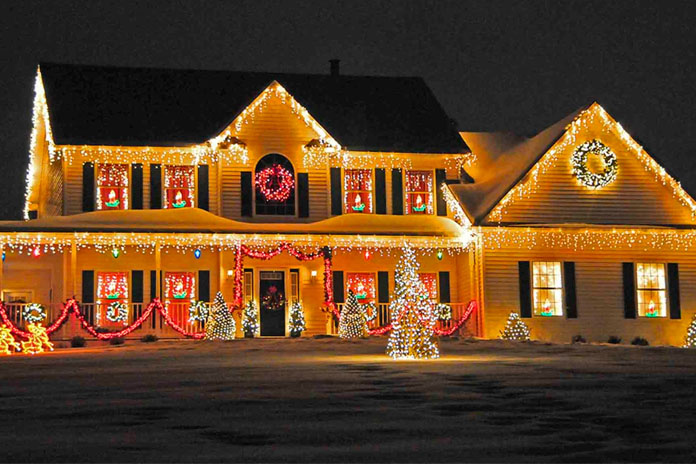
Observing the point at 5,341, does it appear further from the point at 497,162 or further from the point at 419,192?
the point at 497,162

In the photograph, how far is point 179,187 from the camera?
26438 millimetres

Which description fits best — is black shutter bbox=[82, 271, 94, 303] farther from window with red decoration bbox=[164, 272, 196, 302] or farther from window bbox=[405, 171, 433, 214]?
window bbox=[405, 171, 433, 214]

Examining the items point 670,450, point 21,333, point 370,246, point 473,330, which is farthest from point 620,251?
point 670,450

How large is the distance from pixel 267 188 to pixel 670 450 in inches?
803

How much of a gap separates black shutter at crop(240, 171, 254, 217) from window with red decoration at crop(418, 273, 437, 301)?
16.2 ft

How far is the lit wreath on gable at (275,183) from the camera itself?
2655 centimetres

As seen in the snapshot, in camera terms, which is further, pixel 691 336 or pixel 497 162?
pixel 497 162

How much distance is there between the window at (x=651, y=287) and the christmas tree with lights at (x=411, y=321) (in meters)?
11.2

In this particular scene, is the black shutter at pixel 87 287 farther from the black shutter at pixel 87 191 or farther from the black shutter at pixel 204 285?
the black shutter at pixel 204 285

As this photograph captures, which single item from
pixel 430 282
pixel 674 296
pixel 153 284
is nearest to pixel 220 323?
pixel 153 284

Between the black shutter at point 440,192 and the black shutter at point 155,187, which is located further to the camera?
the black shutter at point 440,192

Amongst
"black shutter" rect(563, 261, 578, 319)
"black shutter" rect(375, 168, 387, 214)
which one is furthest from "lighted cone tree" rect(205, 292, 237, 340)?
"black shutter" rect(563, 261, 578, 319)

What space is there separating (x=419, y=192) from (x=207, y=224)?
6104 mm

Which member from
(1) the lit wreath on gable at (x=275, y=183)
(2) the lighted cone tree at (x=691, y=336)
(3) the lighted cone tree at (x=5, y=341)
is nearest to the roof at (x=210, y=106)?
(1) the lit wreath on gable at (x=275, y=183)
